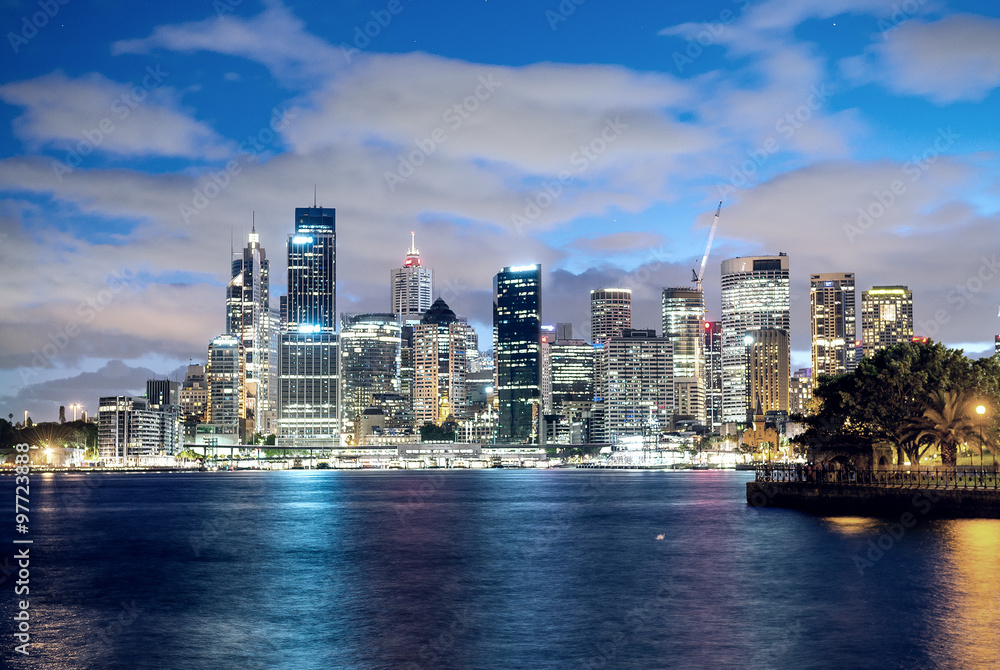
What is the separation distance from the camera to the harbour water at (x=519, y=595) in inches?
1641

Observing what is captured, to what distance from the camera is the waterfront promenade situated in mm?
89375

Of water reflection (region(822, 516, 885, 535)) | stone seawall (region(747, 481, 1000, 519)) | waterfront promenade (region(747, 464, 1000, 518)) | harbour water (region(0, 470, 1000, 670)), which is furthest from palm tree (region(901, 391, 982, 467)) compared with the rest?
harbour water (region(0, 470, 1000, 670))

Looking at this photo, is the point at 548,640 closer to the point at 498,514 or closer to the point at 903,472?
the point at 903,472

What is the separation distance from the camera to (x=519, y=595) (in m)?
57.5

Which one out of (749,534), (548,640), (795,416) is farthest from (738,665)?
(795,416)

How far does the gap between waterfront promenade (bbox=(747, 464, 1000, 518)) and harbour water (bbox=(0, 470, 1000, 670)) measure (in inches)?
137

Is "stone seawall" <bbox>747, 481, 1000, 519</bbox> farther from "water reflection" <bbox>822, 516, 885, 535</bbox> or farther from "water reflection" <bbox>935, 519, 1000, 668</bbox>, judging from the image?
"water reflection" <bbox>935, 519, 1000, 668</bbox>

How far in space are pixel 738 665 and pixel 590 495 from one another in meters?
138

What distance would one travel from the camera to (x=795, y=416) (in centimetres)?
13238

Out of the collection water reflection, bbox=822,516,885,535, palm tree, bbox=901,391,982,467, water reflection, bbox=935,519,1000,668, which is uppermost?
palm tree, bbox=901,391,982,467

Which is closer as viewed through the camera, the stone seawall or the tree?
the stone seawall

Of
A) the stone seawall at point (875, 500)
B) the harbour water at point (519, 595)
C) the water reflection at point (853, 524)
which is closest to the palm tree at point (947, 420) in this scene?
the stone seawall at point (875, 500)

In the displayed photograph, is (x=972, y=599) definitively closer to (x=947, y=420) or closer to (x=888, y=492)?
(x=888, y=492)

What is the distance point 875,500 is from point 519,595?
57124 mm
